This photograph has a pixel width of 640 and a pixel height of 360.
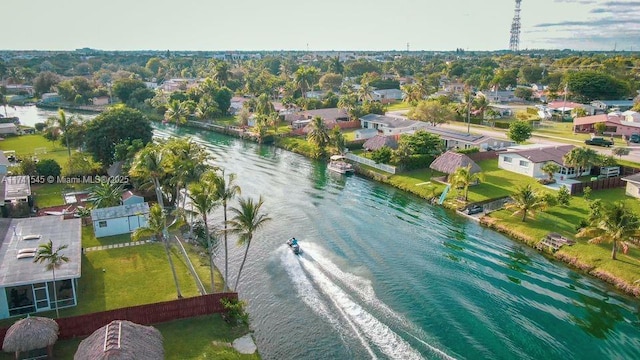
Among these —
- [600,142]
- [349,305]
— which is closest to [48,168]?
[349,305]

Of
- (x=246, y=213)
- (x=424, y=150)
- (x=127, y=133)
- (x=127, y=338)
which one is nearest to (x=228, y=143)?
(x=127, y=133)

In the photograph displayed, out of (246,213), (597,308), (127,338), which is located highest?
(246,213)

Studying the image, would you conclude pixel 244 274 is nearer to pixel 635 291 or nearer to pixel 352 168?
→ pixel 635 291

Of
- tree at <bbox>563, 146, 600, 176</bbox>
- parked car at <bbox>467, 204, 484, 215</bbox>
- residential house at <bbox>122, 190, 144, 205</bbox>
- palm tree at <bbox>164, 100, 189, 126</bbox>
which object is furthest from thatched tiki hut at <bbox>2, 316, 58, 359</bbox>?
palm tree at <bbox>164, 100, 189, 126</bbox>

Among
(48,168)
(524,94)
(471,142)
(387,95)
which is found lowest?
(48,168)

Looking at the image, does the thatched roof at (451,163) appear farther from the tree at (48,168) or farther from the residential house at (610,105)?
the residential house at (610,105)

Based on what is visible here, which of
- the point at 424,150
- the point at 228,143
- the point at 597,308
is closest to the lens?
the point at 597,308

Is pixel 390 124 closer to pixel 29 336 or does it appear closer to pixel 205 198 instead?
pixel 205 198

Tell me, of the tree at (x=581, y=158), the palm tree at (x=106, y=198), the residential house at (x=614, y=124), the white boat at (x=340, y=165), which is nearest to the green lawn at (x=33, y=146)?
the palm tree at (x=106, y=198)
